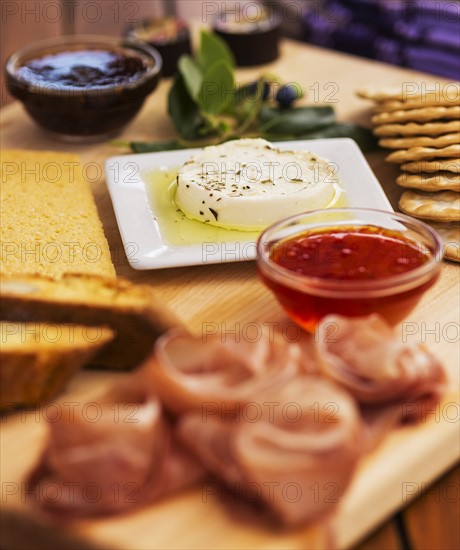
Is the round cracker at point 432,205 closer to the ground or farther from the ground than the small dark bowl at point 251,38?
farther from the ground

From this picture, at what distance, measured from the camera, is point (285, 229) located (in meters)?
2.35

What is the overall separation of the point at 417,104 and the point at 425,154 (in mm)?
252

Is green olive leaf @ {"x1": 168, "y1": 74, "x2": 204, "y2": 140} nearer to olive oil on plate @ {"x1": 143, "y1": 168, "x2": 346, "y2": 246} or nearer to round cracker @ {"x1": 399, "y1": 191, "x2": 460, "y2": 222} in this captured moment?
olive oil on plate @ {"x1": 143, "y1": 168, "x2": 346, "y2": 246}

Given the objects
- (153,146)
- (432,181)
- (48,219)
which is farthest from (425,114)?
(48,219)

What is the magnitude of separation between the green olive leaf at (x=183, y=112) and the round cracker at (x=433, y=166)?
3.18ft

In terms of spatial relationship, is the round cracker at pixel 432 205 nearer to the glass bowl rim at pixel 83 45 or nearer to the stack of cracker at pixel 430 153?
the stack of cracker at pixel 430 153

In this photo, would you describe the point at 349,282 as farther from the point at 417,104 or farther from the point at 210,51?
the point at 210,51

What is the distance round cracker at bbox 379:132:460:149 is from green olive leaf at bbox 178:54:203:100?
90cm

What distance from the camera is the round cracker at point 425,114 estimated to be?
2.90 meters

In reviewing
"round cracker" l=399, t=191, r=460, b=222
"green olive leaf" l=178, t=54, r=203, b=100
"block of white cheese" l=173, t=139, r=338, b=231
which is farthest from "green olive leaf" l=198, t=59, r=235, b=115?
"round cracker" l=399, t=191, r=460, b=222

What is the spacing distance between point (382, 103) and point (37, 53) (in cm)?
142

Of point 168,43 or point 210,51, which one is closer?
point 210,51

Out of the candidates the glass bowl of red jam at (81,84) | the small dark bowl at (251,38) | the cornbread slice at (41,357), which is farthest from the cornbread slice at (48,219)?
the small dark bowl at (251,38)

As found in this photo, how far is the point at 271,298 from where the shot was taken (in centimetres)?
251
